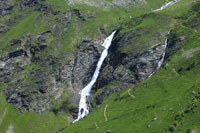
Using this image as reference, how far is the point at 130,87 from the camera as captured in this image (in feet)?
340

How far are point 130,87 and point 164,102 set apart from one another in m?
35.8

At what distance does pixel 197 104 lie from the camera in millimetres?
50375

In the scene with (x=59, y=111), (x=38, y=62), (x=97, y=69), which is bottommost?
(x=59, y=111)

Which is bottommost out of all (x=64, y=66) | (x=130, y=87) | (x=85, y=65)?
(x=130, y=87)

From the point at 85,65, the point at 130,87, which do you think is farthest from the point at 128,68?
the point at 85,65

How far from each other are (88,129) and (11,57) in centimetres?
10176

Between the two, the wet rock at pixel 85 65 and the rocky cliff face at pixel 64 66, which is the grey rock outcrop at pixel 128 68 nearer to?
the rocky cliff face at pixel 64 66

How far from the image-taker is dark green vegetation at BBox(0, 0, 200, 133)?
61.3m

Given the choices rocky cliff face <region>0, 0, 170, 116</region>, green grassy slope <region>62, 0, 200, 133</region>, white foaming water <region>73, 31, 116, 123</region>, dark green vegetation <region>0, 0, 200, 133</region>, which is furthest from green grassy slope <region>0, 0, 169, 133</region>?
green grassy slope <region>62, 0, 200, 133</region>

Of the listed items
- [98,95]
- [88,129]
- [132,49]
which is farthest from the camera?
[132,49]

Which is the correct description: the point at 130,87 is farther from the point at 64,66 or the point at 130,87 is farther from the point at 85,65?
the point at 64,66

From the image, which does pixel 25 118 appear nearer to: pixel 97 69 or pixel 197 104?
pixel 97 69

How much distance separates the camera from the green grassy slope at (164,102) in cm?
5241

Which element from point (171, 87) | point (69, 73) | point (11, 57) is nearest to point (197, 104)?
point (171, 87)
